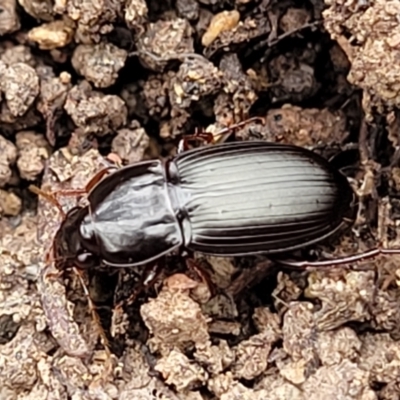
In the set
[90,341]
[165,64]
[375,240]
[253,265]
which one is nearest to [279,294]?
[253,265]

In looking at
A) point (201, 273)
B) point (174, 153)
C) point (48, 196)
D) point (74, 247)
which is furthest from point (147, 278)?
point (174, 153)

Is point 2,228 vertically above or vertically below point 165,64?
below

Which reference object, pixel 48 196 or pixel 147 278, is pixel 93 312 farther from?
pixel 48 196

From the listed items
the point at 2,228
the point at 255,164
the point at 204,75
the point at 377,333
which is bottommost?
the point at 377,333

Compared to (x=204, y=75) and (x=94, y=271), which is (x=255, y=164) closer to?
(x=204, y=75)

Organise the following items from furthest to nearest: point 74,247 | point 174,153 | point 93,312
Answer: point 174,153
point 74,247
point 93,312

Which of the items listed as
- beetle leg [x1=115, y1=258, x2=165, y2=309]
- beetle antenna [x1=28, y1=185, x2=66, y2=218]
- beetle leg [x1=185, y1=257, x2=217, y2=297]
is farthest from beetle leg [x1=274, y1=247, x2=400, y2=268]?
beetle antenna [x1=28, y1=185, x2=66, y2=218]
